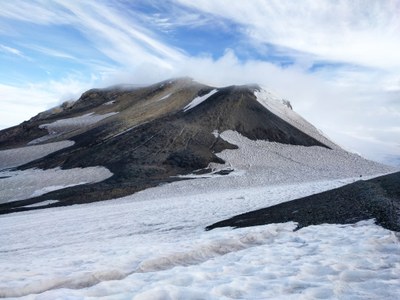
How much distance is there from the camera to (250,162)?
6444 centimetres

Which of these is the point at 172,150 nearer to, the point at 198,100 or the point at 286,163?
the point at 286,163

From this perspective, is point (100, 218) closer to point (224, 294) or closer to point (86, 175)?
point (224, 294)

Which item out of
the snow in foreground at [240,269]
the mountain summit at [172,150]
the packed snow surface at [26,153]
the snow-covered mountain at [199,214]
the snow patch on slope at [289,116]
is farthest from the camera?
the packed snow surface at [26,153]

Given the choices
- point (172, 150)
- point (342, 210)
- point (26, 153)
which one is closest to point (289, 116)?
point (172, 150)

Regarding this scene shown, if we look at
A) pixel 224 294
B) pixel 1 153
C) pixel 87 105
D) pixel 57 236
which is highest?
pixel 87 105

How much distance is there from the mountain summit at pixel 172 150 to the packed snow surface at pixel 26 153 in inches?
9.1

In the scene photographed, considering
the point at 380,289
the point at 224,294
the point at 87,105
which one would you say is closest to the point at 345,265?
the point at 380,289

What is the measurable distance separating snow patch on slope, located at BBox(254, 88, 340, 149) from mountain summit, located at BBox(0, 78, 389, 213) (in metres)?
0.38

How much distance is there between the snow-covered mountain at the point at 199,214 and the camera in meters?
8.82

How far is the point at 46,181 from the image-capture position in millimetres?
57406

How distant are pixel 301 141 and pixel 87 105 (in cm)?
8470

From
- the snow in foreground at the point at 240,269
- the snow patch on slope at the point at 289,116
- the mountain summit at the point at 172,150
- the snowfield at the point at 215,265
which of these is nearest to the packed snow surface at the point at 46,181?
the mountain summit at the point at 172,150

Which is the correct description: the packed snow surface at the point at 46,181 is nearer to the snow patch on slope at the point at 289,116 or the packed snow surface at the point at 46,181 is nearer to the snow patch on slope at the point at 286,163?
the snow patch on slope at the point at 286,163

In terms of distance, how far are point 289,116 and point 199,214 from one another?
71058 mm
